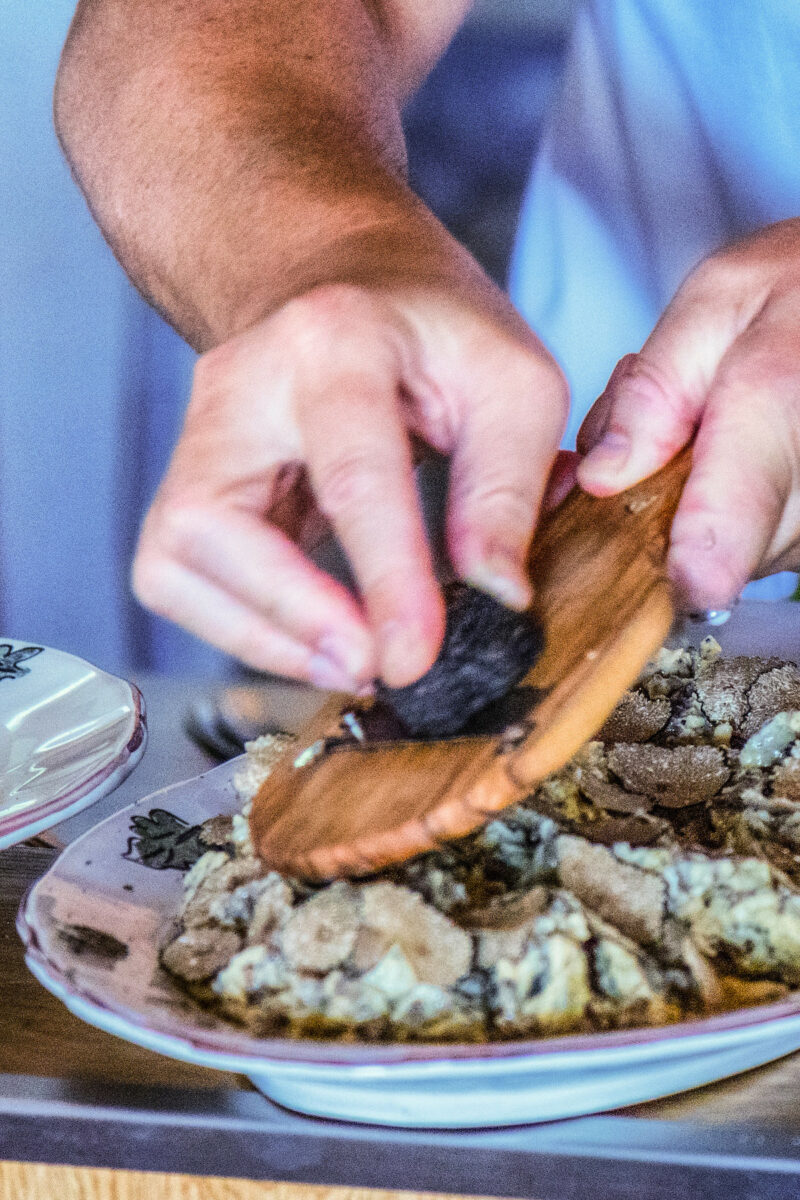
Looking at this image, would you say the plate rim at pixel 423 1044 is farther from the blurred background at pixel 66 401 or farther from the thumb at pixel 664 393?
the blurred background at pixel 66 401

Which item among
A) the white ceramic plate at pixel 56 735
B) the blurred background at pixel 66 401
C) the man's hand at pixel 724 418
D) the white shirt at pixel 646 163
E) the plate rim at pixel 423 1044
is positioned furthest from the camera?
the blurred background at pixel 66 401

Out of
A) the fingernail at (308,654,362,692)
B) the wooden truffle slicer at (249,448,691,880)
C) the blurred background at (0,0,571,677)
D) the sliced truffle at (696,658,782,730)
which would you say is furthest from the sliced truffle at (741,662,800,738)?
the blurred background at (0,0,571,677)

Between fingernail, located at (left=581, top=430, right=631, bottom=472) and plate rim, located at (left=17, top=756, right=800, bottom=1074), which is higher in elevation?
fingernail, located at (left=581, top=430, right=631, bottom=472)

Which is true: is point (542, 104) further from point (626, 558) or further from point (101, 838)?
point (101, 838)

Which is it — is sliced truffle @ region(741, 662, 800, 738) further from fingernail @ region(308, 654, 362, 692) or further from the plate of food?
fingernail @ region(308, 654, 362, 692)

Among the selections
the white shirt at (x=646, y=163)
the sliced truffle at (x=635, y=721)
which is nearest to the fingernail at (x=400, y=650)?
the sliced truffle at (x=635, y=721)

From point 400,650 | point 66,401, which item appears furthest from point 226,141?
point 66,401
